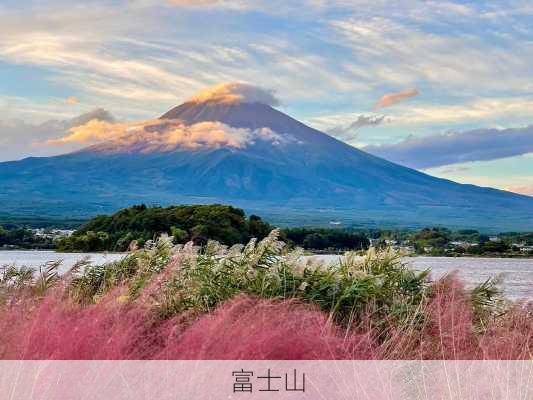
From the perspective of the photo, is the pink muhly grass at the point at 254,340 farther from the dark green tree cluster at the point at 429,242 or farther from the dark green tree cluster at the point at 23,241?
the dark green tree cluster at the point at 23,241

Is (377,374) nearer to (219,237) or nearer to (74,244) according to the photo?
(219,237)

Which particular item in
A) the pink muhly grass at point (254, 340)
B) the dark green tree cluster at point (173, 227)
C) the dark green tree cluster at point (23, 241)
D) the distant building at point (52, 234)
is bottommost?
A: the dark green tree cluster at point (23, 241)

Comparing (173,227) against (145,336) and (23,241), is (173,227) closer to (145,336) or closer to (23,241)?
(145,336)

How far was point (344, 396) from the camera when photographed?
909 cm

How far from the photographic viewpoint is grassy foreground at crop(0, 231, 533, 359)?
28.8 ft

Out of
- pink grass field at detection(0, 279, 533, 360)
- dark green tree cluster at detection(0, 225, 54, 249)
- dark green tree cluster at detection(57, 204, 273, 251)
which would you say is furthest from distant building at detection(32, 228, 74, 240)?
pink grass field at detection(0, 279, 533, 360)

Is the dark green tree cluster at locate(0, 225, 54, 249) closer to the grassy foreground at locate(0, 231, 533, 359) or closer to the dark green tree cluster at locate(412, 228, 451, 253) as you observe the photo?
the dark green tree cluster at locate(412, 228, 451, 253)

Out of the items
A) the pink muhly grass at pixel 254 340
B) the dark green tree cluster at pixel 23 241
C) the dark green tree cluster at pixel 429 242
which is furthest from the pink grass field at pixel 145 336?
the dark green tree cluster at pixel 23 241

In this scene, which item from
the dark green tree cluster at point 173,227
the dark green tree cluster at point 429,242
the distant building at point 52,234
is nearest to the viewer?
the dark green tree cluster at point 173,227

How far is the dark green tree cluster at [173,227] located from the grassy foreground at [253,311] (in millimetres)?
21876

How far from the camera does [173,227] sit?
40156 mm

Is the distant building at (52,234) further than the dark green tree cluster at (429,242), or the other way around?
the distant building at (52,234)

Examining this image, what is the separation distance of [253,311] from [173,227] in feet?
100

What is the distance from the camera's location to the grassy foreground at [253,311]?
345 inches
